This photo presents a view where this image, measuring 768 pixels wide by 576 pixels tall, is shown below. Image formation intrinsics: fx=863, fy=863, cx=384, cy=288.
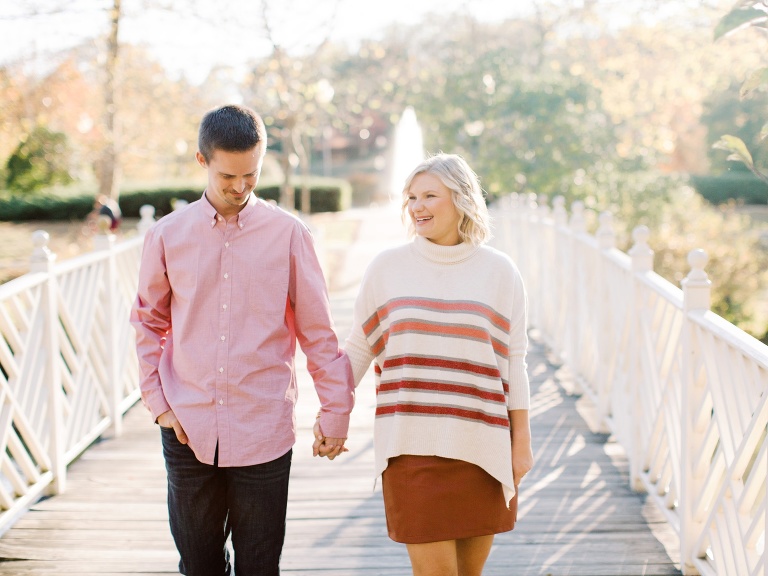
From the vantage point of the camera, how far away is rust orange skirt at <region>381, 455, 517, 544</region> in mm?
2371

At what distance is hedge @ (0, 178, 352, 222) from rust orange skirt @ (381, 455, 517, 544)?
23453mm

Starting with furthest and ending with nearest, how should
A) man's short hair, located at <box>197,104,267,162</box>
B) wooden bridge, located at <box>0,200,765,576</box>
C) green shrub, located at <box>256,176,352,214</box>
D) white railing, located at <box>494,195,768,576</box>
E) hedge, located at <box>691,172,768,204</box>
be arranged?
hedge, located at <box>691,172,768,204</box>, green shrub, located at <box>256,176,352,214</box>, wooden bridge, located at <box>0,200,765,576</box>, white railing, located at <box>494,195,768,576</box>, man's short hair, located at <box>197,104,267,162</box>

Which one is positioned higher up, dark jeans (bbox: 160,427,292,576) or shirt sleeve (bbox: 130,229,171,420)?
shirt sleeve (bbox: 130,229,171,420)

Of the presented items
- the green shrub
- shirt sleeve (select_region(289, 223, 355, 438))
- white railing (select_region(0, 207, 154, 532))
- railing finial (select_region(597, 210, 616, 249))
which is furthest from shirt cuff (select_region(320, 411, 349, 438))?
the green shrub

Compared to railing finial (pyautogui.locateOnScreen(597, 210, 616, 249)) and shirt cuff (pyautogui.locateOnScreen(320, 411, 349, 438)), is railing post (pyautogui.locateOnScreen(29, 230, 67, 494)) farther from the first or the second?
railing finial (pyautogui.locateOnScreen(597, 210, 616, 249))

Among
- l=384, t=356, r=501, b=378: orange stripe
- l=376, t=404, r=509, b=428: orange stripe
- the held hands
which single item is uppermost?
l=384, t=356, r=501, b=378: orange stripe

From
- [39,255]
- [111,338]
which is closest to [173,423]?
[39,255]

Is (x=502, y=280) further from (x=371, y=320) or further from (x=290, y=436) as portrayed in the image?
(x=290, y=436)

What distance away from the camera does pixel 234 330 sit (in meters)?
2.38

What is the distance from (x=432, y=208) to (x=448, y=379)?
48 cm

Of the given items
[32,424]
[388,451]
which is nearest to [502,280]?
[388,451]

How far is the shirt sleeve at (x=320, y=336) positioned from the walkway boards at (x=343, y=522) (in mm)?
1217

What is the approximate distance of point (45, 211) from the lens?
25.8 metres

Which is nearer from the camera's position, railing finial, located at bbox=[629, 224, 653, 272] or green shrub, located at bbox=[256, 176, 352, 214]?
railing finial, located at bbox=[629, 224, 653, 272]
